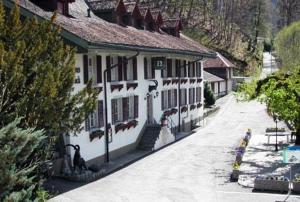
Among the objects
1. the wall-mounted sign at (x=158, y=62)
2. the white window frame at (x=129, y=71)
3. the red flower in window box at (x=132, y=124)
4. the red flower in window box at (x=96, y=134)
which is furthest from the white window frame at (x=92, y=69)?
the wall-mounted sign at (x=158, y=62)

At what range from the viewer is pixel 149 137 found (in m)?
28.2

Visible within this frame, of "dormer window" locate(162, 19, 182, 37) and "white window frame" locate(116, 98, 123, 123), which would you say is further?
"dormer window" locate(162, 19, 182, 37)

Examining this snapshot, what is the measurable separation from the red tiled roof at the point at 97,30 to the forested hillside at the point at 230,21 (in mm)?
44017

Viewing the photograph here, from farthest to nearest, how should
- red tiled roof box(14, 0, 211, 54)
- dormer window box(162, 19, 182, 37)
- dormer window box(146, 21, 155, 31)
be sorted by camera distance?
dormer window box(162, 19, 182, 37), dormer window box(146, 21, 155, 31), red tiled roof box(14, 0, 211, 54)

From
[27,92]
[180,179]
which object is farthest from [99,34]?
[27,92]

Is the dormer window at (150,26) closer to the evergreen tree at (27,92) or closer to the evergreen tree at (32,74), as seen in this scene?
the evergreen tree at (27,92)

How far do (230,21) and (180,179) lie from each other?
67589 millimetres

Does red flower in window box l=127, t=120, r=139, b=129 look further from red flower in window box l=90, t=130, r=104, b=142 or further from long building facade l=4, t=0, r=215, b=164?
red flower in window box l=90, t=130, r=104, b=142

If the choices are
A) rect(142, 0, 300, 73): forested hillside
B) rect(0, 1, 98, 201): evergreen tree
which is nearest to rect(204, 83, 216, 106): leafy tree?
rect(142, 0, 300, 73): forested hillside

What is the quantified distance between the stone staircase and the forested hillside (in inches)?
1724

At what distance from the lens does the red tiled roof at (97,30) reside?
2009 cm

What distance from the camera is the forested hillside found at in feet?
246

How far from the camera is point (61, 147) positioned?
20.6 metres

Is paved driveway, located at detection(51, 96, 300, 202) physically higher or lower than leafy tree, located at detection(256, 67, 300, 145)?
lower
